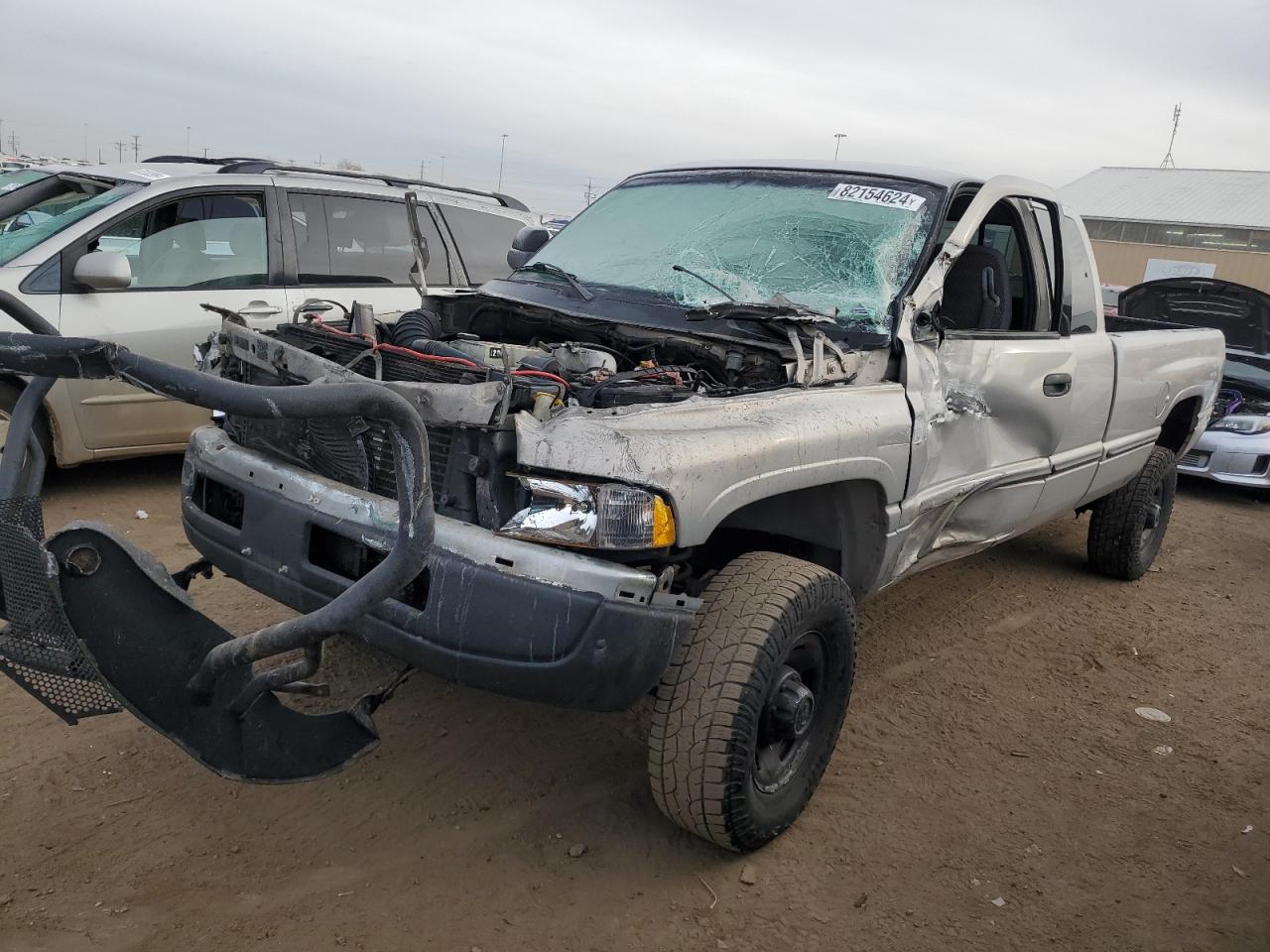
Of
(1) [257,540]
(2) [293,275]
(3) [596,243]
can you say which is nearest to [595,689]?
(1) [257,540]

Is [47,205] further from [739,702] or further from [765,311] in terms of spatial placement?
[739,702]

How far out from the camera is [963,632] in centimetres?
476

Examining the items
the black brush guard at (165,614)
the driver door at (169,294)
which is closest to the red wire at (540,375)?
the black brush guard at (165,614)

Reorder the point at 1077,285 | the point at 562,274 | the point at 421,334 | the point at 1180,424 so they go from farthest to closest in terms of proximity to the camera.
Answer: the point at 1180,424 → the point at 1077,285 → the point at 562,274 → the point at 421,334

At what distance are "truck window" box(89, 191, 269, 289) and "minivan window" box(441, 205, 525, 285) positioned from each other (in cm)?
139

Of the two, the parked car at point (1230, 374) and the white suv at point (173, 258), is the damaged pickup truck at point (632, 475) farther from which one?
the parked car at point (1230, 374)

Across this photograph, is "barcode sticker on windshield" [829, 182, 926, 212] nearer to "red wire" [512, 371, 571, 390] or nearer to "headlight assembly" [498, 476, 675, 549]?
"red wire" [512, 371, 571, 390]

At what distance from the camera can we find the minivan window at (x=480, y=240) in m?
6.87

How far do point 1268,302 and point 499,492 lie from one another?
8.15m

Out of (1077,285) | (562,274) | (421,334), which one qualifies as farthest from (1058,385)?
(421,334)

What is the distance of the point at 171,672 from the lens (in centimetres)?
235

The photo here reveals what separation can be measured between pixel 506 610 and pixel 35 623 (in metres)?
1.00

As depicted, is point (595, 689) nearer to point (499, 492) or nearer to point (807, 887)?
point (499, 492)

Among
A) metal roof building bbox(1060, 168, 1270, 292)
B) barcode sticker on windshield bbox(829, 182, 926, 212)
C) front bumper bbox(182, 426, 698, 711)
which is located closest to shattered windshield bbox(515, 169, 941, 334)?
barcode sticker on windshield bbox(829, 182, 926, 212)
